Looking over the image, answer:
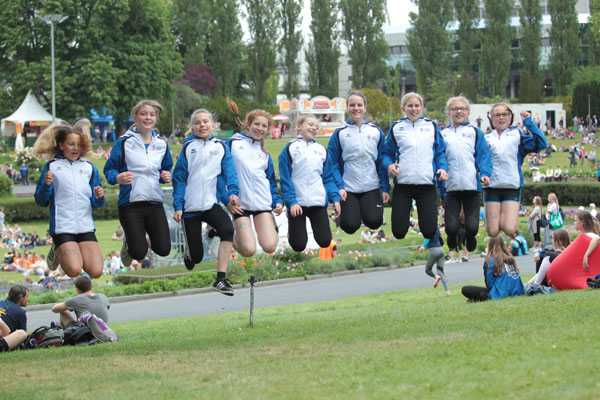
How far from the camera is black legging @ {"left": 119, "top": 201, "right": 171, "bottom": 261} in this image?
47.7ft

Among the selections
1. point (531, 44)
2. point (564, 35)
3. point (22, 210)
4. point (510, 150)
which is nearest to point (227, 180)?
point (510, 150)

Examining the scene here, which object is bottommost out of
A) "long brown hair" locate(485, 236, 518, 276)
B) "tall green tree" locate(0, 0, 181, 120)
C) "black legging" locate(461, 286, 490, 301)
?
"black legging" locate(461, 286, 490, 301)

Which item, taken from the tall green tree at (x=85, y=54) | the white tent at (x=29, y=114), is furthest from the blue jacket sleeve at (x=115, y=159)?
the tall green tree at (x=85, y=54)

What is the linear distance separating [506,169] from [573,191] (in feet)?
124

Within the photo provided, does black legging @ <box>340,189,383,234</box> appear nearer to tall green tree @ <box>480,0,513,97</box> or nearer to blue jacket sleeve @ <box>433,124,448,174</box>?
blue jacket sleeve @ <box>433,124,448,174</box>

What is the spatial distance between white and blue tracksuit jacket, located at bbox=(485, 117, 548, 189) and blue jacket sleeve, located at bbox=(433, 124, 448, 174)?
2.74ft

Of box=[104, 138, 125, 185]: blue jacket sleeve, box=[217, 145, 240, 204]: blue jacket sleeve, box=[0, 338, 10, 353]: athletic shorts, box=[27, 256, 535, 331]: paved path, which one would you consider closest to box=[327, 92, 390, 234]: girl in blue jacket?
box=[217, 145, 240, 204]: blue jacket sleeve

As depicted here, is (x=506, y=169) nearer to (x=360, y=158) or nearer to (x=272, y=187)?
(x=360, y=158)

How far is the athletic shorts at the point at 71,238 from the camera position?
46.8 ft

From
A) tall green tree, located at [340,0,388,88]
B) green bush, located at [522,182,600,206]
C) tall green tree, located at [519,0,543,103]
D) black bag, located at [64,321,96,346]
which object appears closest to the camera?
black bag, located at [64,321,96,346]

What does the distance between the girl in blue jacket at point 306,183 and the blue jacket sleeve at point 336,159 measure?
72 mm

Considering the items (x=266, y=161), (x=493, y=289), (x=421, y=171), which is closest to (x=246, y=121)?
(x=266, y=161)

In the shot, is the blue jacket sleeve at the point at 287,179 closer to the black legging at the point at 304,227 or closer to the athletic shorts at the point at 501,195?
the black legging at the point at 304,227

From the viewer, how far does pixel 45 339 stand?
15.9 m
